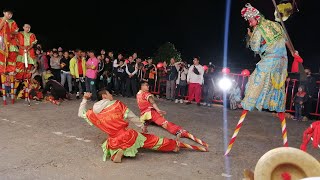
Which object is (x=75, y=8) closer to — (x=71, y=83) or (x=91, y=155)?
(x=71, y=83)

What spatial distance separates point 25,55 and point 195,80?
575cm

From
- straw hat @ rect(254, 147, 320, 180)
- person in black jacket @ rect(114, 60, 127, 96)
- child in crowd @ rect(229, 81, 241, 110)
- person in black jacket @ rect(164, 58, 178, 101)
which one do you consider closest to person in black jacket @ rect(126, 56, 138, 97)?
person in black jacket @ rect(114, 60, 127, 96)

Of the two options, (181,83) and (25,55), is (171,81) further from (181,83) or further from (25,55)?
(25,55)

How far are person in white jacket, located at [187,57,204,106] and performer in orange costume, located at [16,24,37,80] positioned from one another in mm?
5394

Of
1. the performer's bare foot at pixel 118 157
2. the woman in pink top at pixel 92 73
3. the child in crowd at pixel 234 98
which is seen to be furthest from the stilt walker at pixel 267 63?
the woman in pink top at pixel 92 73

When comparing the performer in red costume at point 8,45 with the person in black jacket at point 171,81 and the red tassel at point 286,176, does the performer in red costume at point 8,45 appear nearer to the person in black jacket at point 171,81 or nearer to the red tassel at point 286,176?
the person in black jacket at point 171,81

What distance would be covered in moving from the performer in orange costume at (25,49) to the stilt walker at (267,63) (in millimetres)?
6617

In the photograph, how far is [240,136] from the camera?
734 centimetres

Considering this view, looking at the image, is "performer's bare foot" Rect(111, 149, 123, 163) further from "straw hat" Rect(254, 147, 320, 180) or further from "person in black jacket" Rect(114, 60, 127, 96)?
"person in black jacket" Rect(114, 60, 127, 96)

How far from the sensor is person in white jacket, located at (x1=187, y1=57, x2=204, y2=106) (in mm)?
12008

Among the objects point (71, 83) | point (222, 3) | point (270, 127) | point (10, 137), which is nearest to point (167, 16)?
point (222, 3)

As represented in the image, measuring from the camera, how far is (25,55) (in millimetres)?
9641

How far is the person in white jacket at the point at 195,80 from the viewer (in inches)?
473

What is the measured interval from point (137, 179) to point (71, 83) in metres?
9.32
